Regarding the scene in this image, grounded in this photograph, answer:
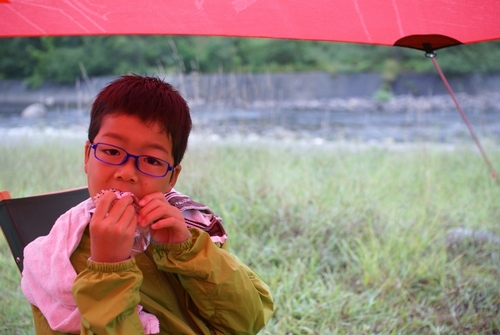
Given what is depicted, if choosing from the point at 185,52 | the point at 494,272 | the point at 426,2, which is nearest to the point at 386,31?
the point at 426,2

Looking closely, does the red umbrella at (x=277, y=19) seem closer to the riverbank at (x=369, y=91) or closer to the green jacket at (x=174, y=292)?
the green jacket at (x=174, y=292)

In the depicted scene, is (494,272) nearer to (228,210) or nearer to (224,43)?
(228,210)

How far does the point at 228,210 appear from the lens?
4.19m

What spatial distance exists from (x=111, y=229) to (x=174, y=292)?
0.40 meters

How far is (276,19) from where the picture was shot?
1.94 metres

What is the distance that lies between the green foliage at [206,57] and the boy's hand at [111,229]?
6117 millimetres

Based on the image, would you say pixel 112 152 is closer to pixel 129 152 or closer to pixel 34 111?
pixel 129 152

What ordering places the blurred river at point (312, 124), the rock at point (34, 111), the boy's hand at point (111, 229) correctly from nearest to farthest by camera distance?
the boy's hand at point (111, 229)
the blurred river at point (312, 124)
the rock at point (34, 111)

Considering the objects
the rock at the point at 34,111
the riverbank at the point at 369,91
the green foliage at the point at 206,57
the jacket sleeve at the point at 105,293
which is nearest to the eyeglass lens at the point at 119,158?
the jacket sleeve at the point at 105,293

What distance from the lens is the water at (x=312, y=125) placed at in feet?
19.7

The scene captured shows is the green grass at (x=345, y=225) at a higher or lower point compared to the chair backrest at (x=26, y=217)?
lower

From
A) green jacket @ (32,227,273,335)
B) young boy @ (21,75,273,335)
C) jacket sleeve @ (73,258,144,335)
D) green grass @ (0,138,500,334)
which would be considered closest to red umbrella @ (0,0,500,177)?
young boy @ (21,75,273,335)

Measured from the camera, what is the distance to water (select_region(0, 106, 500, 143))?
19.7 feet

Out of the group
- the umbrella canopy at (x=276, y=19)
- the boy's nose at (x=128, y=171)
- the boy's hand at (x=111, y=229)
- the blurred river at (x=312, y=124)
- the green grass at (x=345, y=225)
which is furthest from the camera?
the blurred river at (x=312, y=124)
